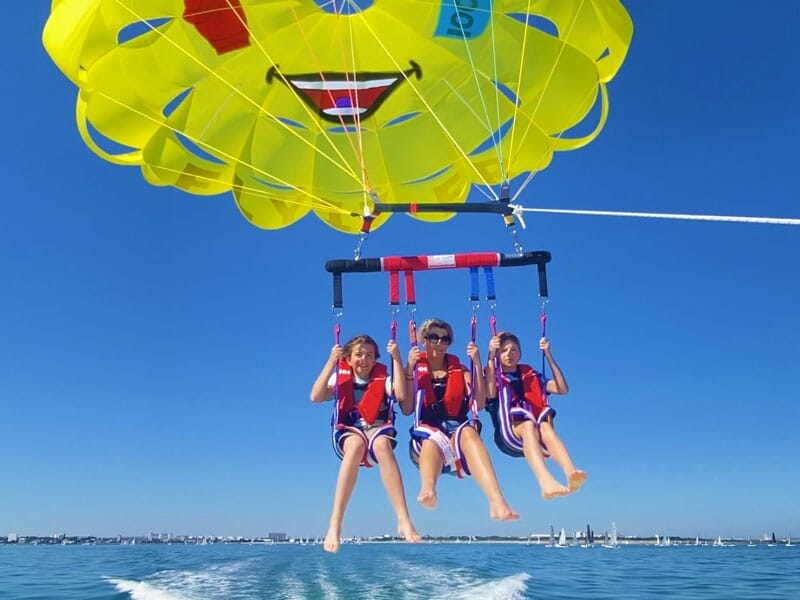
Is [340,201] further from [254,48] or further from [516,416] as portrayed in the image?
[516,416]

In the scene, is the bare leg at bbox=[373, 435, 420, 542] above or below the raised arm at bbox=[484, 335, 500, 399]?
below

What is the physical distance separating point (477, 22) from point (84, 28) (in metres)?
3.46

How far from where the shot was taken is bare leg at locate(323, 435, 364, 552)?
4902mm

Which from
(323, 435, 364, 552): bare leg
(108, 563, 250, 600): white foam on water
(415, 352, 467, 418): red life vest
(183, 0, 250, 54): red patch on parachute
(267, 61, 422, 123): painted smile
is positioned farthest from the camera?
(108, 563, 250, 600): white foam on water

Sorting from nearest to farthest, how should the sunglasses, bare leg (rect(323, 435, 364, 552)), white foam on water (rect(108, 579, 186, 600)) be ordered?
bare leg (rect(323, 435, 364, 552))
the sunglasses
white foam on water (rect(108, 579, 186, 600))

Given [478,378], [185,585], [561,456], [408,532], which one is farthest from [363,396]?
[185,585]

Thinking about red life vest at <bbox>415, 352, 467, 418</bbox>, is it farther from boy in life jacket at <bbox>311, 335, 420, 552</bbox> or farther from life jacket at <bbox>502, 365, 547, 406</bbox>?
life jacket at <bbox>502, 365, 547, 406</bbox>

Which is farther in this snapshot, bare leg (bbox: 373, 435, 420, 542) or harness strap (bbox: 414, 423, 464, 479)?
harness strap (bbox: 414, 423, 464, 479)

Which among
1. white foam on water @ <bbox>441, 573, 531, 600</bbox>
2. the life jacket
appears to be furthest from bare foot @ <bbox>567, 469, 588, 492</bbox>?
white foam on water @ <bbox>441, 573, 531, 600</bbox>

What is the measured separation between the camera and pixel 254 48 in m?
6.87

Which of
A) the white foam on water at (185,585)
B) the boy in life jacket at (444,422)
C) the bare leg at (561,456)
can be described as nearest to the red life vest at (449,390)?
the boy in life jacket at (444,422)

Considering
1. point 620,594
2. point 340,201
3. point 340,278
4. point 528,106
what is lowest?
point 620,594

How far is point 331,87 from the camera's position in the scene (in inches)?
281

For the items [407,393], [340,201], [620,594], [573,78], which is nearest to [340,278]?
[407,393]
